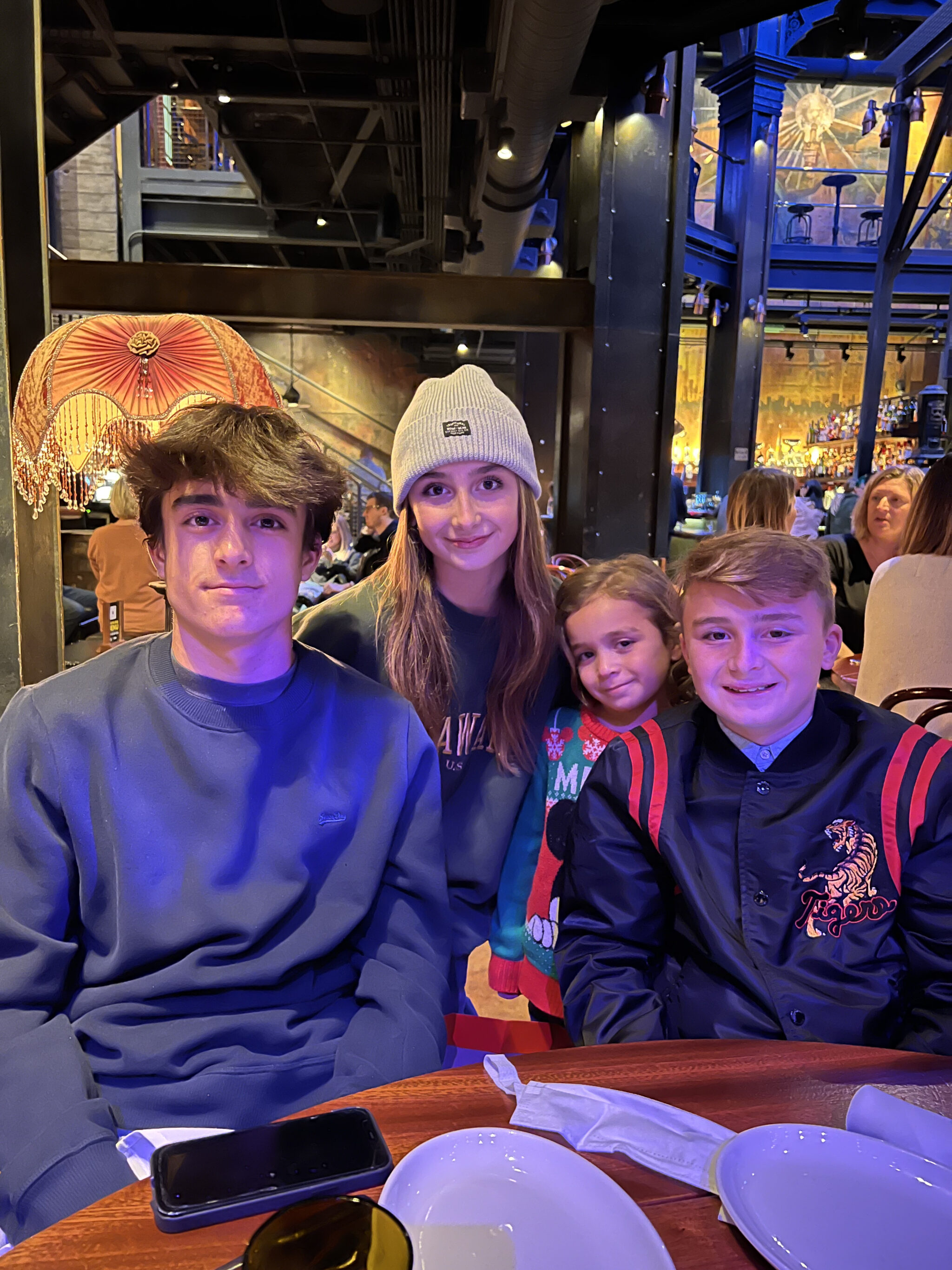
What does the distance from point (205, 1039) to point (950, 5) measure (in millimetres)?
10122

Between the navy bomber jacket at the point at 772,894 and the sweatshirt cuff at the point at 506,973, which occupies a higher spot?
the navy bomber jacket at the point at 772,894

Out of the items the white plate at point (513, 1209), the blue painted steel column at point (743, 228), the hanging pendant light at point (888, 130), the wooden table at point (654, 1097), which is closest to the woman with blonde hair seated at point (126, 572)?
the wooden table at point (654, 1097)

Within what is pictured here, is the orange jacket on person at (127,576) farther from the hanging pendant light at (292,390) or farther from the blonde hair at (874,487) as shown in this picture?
the hanging pendant light at (292,390)

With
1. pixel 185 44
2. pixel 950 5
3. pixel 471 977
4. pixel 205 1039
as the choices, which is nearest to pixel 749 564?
pixel 205 1039

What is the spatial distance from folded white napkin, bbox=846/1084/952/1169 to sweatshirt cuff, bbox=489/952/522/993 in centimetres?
109

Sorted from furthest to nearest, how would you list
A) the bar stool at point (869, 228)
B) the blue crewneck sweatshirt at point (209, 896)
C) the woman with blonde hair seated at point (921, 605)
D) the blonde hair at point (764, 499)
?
the bar stool at point (869, 228)
the blonde hair at point (764, 499)
the woman with blonde hair seated at point (921, 605)
the blue crewneck sweatshirt at point (209, 896)

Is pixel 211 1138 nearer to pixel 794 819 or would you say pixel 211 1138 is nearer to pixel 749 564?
pixel 794 819

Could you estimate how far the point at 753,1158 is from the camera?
0.76m

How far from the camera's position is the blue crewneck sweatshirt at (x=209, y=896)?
1.15 meters

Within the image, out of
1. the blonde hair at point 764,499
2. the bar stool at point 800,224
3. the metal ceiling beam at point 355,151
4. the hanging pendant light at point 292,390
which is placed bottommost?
the blonde hair at point 764,499

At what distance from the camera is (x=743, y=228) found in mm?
10859

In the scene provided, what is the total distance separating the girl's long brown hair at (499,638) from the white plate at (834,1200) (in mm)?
1067

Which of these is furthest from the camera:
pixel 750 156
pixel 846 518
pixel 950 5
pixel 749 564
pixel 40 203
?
pixel 750 156

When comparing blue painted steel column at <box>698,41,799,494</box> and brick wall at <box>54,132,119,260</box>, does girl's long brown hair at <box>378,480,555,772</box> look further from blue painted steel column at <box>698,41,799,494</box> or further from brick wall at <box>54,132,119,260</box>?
brick wall at <box>54,132,119,260</box>
